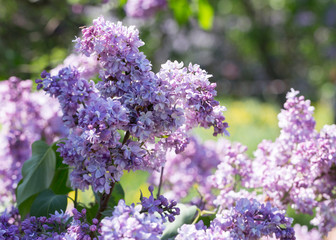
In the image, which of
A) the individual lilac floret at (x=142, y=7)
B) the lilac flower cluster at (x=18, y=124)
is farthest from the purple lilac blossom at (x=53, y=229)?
the individual lilac floret at (x=142, y=7)

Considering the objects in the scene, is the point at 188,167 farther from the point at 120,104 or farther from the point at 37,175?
the point at 120,104

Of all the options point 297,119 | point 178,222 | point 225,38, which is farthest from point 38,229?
point 225,38

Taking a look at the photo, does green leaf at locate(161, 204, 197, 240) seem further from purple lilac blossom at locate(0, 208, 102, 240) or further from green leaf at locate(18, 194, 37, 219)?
green leaf at locate(18, 194, 37, 219)

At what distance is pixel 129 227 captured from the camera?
34.9 inches

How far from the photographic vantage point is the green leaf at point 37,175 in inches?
55.9

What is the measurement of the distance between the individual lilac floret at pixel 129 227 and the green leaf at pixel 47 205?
46cm

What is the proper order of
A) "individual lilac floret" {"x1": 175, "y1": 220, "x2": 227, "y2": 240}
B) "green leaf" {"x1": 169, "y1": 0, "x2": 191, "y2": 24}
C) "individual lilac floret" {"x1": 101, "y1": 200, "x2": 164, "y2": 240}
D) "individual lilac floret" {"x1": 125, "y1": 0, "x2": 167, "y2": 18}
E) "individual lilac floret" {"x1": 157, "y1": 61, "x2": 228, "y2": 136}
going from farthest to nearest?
"individual lilac floret" {"x1": 125, "y1": 0, "x2": 167, "y2": 18}
"green leaf" {"x1": 169, "y1": 0, "x2": 191, "y2": 24}
"individual lilac floret" {"x1": 157, "y1": 61, "x2": 228, "y2": 136}
"individual lilac floret" {"x1": 175, "y1": 220, "x2": 227, "y2": 240}
"individual lilac floret" {"x1": 101, "y1": 200, "x2": 164, "y2": 240}

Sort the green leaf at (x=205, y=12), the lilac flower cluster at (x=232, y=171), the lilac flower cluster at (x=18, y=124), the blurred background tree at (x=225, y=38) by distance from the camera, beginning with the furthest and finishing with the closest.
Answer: the blurred background tree at (x=225, y=38), the green leaf at (x=205, y=12), the lilac flower cluster at (x=18, y=124), the lilac flower cluster at (x=232, y=171)

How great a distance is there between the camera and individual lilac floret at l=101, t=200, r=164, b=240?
886mm

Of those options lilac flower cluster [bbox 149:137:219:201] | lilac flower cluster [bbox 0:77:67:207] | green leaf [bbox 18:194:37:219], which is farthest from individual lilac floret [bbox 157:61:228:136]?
lilac flower cluster [bbox 149:137:219:201]

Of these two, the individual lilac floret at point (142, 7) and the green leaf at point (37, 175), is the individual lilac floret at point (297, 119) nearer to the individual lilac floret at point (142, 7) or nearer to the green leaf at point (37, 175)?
the green leaf at point (37, 175)

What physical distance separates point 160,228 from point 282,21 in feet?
43.0

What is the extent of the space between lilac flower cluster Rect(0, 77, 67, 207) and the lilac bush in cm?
42

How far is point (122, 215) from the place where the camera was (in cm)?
90
